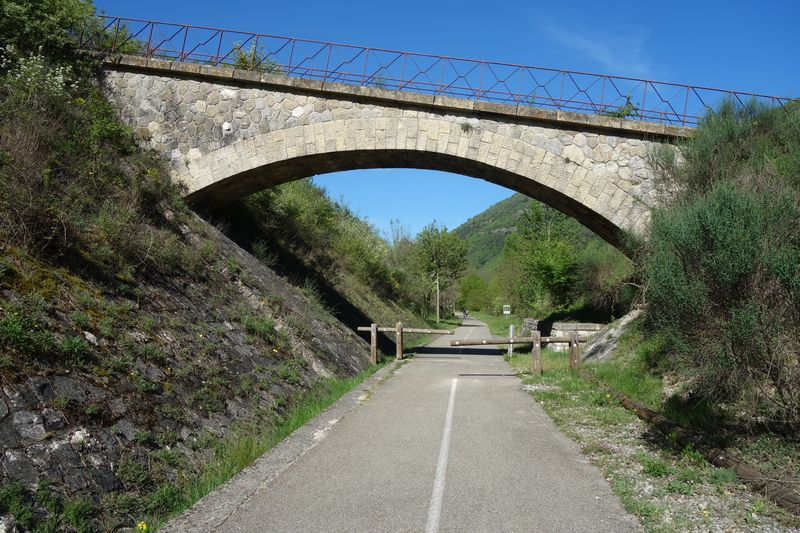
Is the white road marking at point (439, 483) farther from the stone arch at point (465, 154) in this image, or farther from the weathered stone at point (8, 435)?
the stone arch at point (465, 154)

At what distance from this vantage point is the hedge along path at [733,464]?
4332mm

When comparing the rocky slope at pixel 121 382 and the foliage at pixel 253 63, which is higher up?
the foliage at pixel 253 63

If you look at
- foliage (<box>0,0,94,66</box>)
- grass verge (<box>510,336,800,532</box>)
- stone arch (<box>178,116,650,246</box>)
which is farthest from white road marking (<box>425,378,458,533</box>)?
foliage (<box>0,0,94,66</box>)

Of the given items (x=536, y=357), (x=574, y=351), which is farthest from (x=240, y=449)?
(x=536, y=357)

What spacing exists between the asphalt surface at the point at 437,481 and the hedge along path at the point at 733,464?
1.18 m

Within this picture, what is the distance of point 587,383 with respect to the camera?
11102mm

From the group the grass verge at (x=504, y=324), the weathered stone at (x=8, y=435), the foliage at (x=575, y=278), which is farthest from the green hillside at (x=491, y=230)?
the weathered stone at (x=8, y=435)

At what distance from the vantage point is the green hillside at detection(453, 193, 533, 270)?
15525 centimetres

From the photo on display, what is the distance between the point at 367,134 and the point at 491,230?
162378 millimetres

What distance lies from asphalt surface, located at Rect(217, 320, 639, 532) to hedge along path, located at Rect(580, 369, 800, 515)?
3.88 ft

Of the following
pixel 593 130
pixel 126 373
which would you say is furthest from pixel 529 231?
pixel 126 373

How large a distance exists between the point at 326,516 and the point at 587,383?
8200mm

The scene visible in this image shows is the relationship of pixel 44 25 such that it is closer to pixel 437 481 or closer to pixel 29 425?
pixel 29 425

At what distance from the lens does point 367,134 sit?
14195mm
